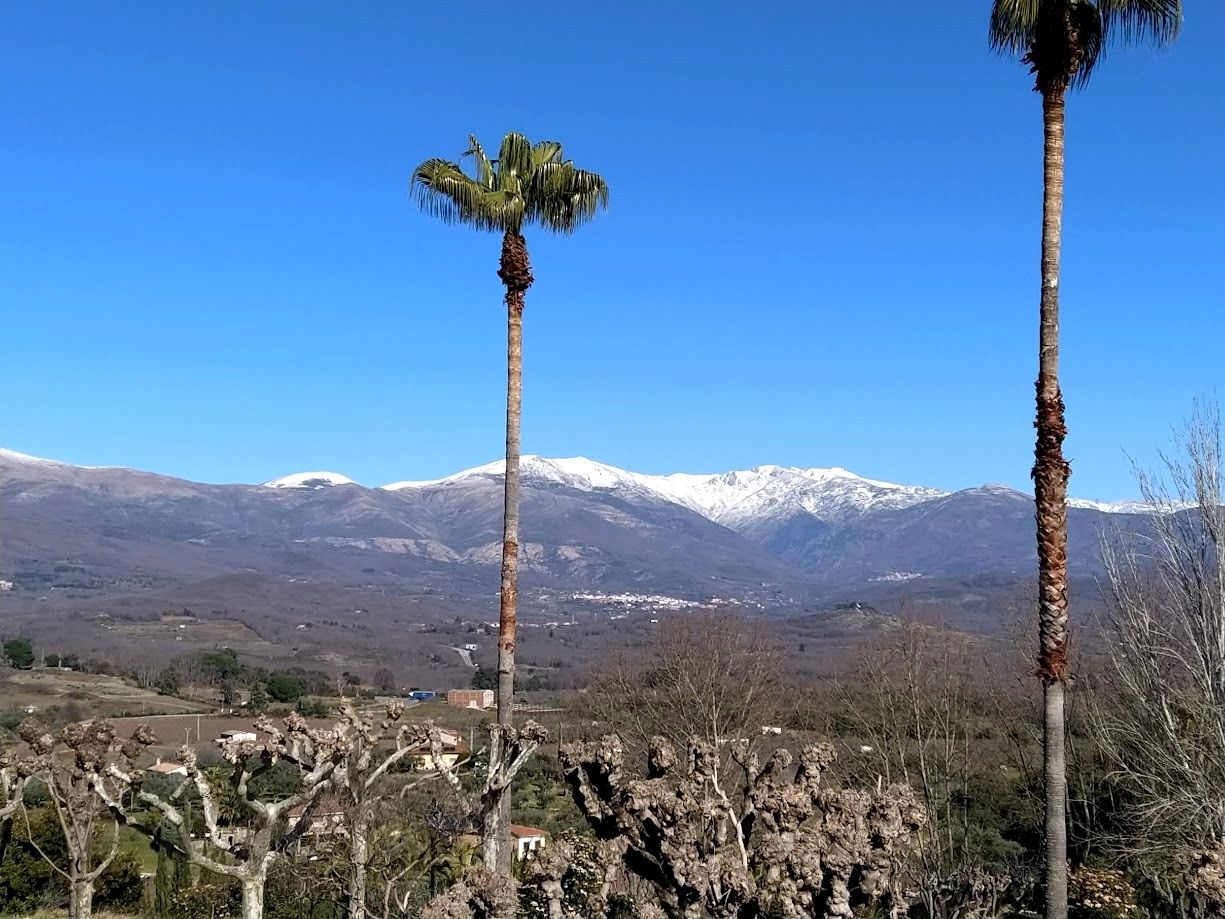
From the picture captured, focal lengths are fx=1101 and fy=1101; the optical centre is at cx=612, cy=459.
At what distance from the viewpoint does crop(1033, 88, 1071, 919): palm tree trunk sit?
12.4 metres

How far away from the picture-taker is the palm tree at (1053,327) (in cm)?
1252

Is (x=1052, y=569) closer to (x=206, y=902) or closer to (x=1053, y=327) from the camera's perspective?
(x=1053, y=327)

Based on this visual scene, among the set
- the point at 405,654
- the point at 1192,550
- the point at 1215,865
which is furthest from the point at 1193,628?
the point at 405,654

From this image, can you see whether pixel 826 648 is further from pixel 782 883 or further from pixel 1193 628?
pixel 782 883

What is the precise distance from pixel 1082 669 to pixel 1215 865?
28844 millimetres

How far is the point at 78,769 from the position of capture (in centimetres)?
1502

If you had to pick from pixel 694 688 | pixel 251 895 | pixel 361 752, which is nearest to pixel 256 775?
pixel 361 752

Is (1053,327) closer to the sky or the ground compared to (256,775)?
closer to the sky

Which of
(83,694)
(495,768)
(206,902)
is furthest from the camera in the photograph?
(83,694)

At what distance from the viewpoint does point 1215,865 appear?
402 inches

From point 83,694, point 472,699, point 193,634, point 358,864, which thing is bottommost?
point 193,634

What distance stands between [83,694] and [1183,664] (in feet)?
280

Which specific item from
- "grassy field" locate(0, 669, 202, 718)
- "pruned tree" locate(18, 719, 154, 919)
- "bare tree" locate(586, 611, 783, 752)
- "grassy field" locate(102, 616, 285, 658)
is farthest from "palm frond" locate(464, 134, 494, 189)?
"grassy field" locate(102, 616, 285, 658)

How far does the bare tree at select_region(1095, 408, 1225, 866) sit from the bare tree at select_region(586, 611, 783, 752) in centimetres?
1357
